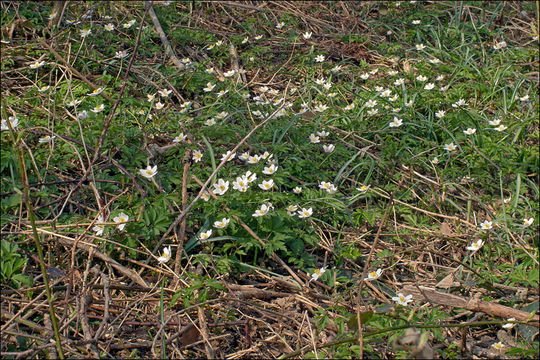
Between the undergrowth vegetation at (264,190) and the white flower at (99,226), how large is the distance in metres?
0.02

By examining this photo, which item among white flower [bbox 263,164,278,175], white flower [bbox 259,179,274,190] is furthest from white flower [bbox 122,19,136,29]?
white flower [bbox 259,179,274,190]

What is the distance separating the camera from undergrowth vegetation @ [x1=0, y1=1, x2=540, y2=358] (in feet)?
6.95

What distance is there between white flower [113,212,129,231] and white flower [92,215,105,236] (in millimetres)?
62

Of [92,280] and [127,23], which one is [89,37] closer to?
[127,23]

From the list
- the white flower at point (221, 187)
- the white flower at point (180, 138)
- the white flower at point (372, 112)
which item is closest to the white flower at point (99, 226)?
the white flower at point (221, 187)

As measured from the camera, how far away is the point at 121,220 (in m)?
2.44

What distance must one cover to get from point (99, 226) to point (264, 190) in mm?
850

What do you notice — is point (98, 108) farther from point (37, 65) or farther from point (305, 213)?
point (305, 213)

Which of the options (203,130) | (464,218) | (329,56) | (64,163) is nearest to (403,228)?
(464,218)

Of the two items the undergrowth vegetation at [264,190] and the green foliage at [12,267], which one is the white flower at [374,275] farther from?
the green foliage at [12,267]

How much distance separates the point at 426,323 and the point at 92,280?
1.39m

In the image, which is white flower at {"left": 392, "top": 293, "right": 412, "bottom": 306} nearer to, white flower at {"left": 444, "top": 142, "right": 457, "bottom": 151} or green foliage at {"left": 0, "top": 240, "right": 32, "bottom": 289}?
white flower at {"left": 444, "top": 142, "right": 457, "bottom": 151}

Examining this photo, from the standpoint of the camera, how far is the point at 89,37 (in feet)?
14.0

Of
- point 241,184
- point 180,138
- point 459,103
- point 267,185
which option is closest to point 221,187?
point 241,184
